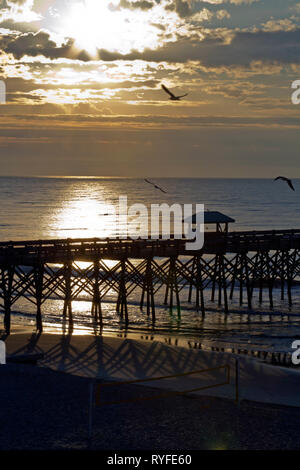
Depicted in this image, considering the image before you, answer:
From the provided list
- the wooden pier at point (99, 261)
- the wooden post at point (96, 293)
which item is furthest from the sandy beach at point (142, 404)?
the wooden post at point (96, 293)

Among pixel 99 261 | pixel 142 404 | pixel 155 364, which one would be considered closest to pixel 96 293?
pixel 99 261

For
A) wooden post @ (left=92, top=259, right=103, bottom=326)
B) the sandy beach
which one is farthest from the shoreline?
wooden post @ (left=92, top=259, right=103, bottom=326)

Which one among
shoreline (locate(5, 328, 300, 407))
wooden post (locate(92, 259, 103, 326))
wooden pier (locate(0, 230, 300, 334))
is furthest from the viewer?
wooden post (locate(92, 259, 103, 326))

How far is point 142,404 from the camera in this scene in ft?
59.9

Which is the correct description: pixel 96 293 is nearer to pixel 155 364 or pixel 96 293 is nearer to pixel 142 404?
pixel 155 364

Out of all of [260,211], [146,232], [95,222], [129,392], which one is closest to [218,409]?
[129,392]

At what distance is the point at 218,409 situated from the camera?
58.4ft

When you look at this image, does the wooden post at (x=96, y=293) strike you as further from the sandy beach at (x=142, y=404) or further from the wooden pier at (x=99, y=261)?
the sandy beach at (x=142, y=404)

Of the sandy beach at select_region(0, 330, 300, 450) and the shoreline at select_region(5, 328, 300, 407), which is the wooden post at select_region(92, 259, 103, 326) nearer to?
the shoreline at select_region(5, 328, 300, 407)

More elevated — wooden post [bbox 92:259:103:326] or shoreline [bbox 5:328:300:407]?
wooden post [bbox 92:259:103:326]

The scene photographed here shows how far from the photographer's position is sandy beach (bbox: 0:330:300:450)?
605 inches

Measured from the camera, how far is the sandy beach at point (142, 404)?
15375 mm

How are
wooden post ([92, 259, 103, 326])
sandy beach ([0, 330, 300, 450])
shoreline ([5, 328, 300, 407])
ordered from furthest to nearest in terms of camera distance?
1. wooden post ([92, 259, 103, 326])
2. shoreline ([5, 328, 300, 407])
3. sandy beach ([0, 330, 300, 450])
